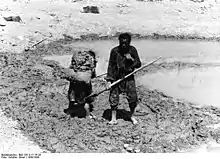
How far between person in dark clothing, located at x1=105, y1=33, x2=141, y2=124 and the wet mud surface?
0.41m

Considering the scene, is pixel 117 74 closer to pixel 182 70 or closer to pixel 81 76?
pixel 81 76

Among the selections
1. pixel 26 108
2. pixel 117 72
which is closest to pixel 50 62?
pixel 26 108

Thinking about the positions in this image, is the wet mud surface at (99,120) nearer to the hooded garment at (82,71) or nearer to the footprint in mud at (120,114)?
the footprint in mud at (120,114)

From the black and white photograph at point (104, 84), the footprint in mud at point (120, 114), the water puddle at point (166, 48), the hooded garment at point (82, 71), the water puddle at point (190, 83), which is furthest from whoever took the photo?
the water puddle at point (166, 48)

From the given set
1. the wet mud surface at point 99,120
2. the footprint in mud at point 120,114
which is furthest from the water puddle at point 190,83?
the footprint in mud at point 120,114

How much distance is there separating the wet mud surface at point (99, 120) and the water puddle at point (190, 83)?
445 mm

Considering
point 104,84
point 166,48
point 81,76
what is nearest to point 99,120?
point 81,76

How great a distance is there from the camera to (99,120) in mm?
6887

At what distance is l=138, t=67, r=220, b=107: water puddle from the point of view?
8.64 metres

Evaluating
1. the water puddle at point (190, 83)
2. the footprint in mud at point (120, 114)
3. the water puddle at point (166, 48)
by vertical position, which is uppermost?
the water puddle at point (166, 48)

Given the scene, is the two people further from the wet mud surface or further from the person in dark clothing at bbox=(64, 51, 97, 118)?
the wet mud surface

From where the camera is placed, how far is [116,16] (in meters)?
15.9

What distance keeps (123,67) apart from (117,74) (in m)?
0.16

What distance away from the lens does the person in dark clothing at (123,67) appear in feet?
21.1
